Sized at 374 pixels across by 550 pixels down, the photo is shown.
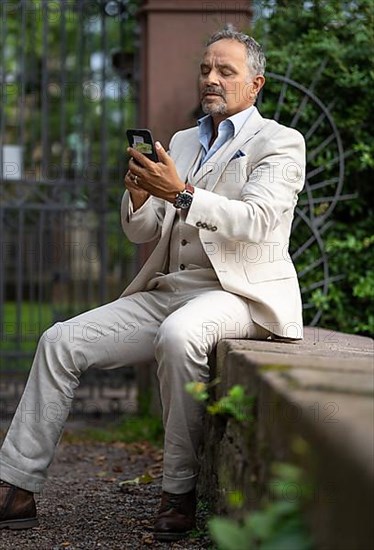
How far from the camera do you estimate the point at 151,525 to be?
3.74m

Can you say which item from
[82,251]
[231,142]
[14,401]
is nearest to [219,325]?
[231,142]

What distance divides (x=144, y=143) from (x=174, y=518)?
1.20 m

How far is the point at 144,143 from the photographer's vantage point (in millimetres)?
3656

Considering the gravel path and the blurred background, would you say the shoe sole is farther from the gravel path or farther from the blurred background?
the blurred background

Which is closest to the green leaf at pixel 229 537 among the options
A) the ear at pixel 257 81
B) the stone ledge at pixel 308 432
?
the stone ledge at pixel 308 432

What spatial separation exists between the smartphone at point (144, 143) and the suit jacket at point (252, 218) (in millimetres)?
189

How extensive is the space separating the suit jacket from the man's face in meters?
0.09

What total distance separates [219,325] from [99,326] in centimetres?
46

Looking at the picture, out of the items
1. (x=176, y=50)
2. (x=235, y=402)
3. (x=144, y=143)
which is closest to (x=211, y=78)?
(x=144, y=143)

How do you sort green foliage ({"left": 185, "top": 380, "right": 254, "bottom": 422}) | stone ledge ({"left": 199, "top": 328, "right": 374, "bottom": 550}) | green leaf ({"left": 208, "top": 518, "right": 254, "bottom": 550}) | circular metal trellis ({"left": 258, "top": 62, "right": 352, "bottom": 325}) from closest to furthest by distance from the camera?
stone ledge ({"left": 199, "top": 328, "right": 374, "bottom": 550})
green leaf ({"left": 208, "top": 518, "right": 254, "bottom": 550})
green foliage ({"left": 185, "top": 380, "right": 254, "bottom": 422})
circular metal trellis ({"left": 258, "top": 62, "right": 352, "bottom": 325})

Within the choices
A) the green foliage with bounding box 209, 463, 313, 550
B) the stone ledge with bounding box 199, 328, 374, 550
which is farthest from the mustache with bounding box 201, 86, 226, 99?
the green foliage with bounding box 209, 463, 313, 550

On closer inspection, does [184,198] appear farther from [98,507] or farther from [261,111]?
[261,111]

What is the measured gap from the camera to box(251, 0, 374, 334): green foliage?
580cm

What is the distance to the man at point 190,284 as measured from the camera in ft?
11.4
